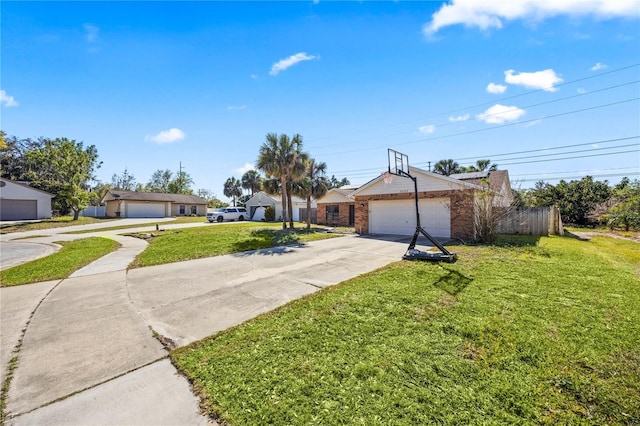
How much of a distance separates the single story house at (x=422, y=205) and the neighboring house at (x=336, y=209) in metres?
6.16

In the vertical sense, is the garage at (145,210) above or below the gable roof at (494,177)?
below

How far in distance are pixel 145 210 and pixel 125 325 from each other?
123 feet

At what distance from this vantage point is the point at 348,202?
2394 centimetres

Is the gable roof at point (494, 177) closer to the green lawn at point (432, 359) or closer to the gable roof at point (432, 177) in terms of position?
the gable roof at point (432, 177)

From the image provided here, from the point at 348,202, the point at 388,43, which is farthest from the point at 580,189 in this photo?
the point at 388,43

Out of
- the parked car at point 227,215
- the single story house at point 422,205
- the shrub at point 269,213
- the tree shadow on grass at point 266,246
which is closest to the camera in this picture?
the tree shadow on grass at point 266,246

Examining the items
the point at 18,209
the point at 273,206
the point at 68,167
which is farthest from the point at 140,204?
the point at 273,206

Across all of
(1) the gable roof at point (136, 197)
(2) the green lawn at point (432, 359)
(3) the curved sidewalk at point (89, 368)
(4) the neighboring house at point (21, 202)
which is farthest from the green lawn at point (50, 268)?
(1) the gable roof at point (136, 197)

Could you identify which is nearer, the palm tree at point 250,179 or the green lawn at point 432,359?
the green lawn at point 432,359

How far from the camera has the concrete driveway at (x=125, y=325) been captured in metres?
2.45

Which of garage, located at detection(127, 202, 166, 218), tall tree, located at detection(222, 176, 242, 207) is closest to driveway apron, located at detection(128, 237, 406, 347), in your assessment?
garage, located at detection(127, 202, 166, 218)

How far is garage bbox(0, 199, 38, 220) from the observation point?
26.4 m

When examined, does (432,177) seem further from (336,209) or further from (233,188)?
(233,188)

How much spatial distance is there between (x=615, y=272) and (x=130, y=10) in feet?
49.1
